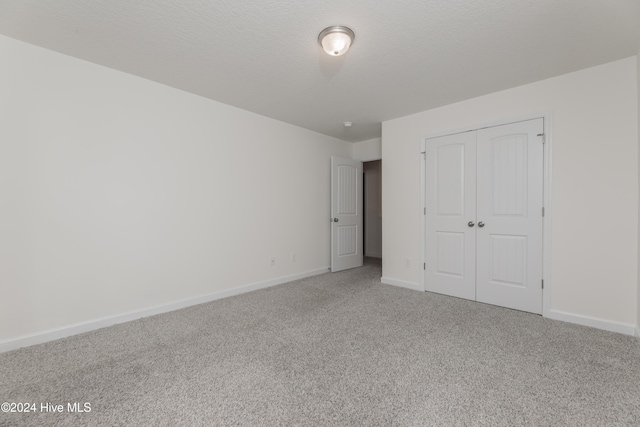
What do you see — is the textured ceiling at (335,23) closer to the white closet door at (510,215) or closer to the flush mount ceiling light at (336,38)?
the flush mount ceiling light at (336,38)

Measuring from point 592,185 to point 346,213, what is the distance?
3138mm

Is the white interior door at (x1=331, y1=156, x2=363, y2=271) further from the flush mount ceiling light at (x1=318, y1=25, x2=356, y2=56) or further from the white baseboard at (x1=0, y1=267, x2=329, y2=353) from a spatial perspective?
the flush mount ceiling light at (x1=318, y1=25, x2=356, y2=56)

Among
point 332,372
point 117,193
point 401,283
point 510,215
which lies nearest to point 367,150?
point 401,283

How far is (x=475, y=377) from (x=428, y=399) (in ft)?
1.39

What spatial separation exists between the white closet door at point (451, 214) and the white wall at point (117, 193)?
7.07 ft

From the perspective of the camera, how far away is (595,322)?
8.08ft

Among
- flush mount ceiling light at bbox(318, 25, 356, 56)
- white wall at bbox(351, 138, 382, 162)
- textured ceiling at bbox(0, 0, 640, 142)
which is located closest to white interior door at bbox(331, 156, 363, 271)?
white wall at bbox(351, 138, 382, 162)

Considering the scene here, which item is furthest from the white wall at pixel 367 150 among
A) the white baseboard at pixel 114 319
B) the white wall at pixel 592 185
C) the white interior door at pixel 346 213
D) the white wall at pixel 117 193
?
the white baseboard at pixel 114 319

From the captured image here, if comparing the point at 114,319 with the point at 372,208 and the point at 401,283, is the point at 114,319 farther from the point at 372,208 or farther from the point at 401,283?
the point at 372,208

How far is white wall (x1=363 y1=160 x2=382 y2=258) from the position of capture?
6.38 meters

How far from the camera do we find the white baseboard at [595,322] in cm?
232

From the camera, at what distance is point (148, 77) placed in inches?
106

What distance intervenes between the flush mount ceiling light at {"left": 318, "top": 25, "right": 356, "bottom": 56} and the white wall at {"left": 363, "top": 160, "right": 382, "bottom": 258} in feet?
15.0

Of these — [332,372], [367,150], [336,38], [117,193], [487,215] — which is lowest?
[332,372]
